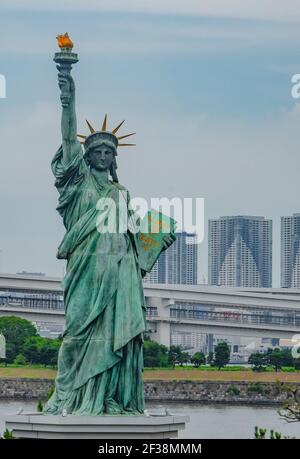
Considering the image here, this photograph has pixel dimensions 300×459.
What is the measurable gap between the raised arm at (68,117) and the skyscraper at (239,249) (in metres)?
23.8

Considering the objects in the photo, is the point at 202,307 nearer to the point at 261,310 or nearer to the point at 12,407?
the point at 261,310

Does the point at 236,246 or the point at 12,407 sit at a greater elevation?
the point at 236,246

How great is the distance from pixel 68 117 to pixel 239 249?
2860 cm

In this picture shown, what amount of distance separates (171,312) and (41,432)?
4239 cm

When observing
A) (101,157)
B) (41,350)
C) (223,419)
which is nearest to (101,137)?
(101,157)

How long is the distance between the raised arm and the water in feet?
39.6

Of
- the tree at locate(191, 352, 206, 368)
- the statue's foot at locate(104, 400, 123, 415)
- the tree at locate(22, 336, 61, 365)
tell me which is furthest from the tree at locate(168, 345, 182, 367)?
the statue's foot at locate(104, 400, 123, 415)

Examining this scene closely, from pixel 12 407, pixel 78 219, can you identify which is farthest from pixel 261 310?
pixel 78 219

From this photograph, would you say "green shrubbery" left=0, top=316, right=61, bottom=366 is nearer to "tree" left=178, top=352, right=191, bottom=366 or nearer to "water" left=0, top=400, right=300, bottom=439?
"water" left=0, top=400, right=300, bottom=439

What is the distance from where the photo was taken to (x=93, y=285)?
24.5 metres

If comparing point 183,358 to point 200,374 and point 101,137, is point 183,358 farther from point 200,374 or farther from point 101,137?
point 101,137

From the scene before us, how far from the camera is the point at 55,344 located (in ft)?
185

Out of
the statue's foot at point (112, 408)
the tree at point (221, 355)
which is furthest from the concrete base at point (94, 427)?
the tree at point (221, 355)

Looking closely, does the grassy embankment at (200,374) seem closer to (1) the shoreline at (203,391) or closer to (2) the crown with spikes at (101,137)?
(1) the shoreline at (203,391)
